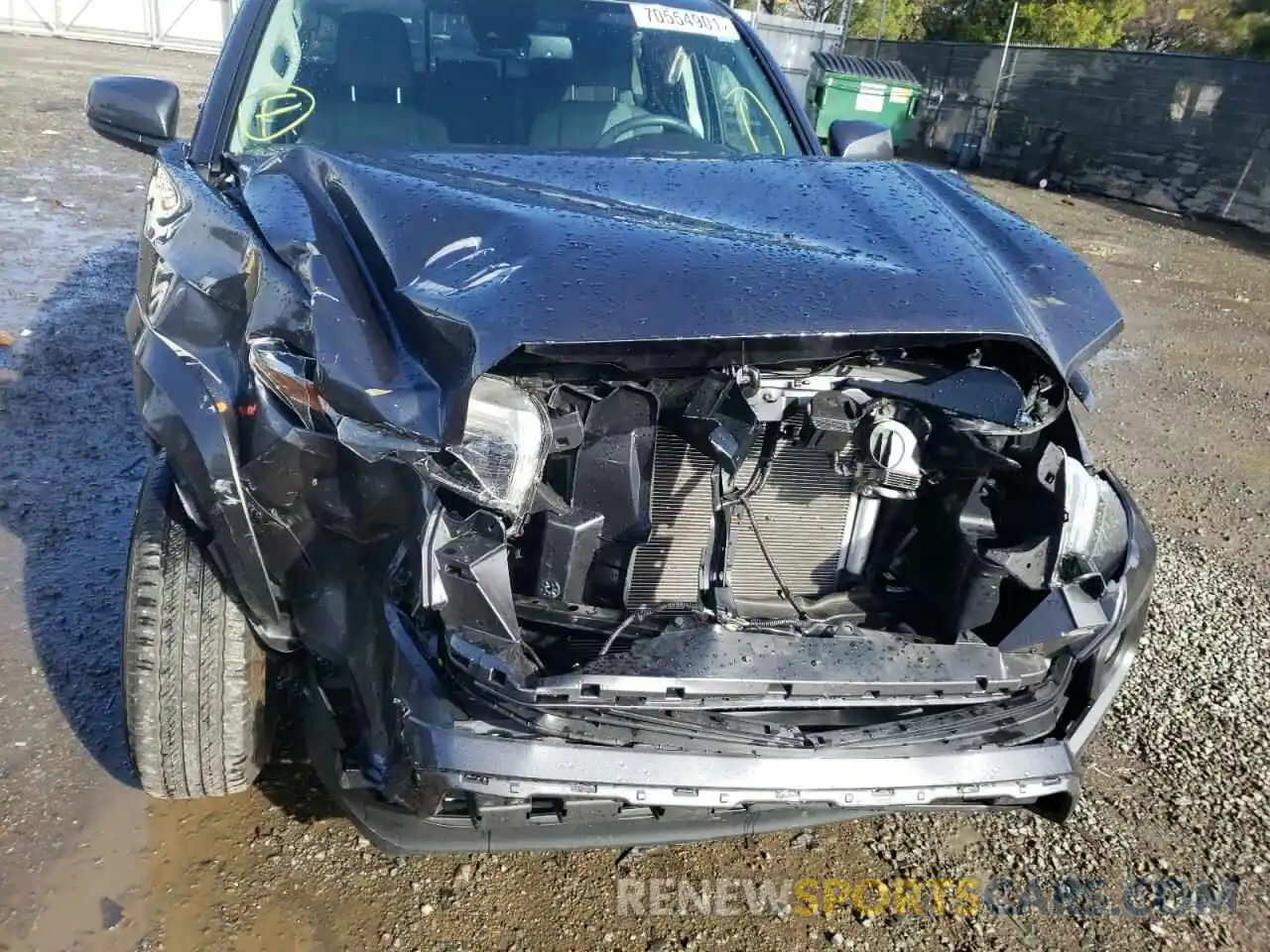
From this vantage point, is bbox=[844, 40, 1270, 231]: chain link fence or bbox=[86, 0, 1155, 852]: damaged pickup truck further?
bbox=[844, 40, 1270, 231]: chain link fence

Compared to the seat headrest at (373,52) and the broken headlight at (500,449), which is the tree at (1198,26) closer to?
the seat headrest at (373,52)

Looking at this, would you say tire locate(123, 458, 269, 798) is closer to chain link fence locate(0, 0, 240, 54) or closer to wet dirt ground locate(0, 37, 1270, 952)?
wet dirt ground locate(0, 37, 1270, 952)

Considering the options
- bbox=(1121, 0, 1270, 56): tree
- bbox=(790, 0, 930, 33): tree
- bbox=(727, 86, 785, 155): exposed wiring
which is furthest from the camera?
bbox=(790, 0, 930, 33): tree

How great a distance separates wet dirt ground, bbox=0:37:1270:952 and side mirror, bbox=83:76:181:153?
52.8 inches

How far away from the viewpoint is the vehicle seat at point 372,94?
2920mm

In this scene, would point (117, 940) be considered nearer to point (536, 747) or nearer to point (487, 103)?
point (536, 747)

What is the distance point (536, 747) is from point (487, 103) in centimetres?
222

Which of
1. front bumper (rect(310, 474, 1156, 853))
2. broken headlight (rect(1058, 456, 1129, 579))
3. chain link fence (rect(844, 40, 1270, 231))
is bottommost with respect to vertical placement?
chain link fence (rect(844, 40, 1270, 231))

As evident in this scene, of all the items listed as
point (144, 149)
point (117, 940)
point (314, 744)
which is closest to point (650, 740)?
point (314, 744)

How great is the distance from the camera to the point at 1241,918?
7.65ft

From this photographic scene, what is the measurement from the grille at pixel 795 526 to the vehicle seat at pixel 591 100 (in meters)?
1.46

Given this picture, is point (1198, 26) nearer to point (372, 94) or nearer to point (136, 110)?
point (372, 94)

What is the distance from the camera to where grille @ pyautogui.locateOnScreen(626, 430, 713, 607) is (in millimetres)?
2123

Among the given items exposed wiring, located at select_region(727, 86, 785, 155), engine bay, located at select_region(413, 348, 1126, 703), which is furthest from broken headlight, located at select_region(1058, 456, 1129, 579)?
exposed wiring, located at select_region(727, 86, 785, 155)
